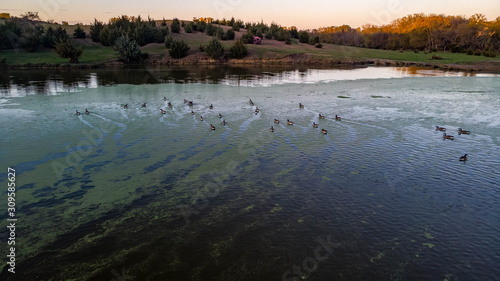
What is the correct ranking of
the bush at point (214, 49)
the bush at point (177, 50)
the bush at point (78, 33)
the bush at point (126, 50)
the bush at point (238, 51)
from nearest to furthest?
the bush at point (126, 50) → the bush at point (177, 50) → the bush at point (214, 49) → the bush at point (238, 51) → the bush at point (78, 33)

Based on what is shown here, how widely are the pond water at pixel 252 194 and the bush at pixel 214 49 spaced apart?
176 ft

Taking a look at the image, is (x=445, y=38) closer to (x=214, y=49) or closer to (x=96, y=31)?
(x=214, y=49)

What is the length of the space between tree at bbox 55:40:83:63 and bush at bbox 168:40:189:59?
67.8 feet

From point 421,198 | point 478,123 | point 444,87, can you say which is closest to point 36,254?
point 421,198

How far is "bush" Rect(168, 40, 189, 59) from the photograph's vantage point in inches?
3157

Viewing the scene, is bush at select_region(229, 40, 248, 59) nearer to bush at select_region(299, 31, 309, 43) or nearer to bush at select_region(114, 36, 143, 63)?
bush at select_region(114, 36, 143, 63)

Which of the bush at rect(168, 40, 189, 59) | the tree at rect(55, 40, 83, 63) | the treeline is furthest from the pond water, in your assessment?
the treeline

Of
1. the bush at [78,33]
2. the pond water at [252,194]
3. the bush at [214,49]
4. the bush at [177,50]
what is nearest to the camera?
the pond water at [252,194]

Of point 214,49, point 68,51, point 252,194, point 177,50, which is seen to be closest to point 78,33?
point 68,51

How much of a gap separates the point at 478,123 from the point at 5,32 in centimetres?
9618

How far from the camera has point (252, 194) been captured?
1492 cm

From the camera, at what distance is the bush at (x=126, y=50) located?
7494 centimetres

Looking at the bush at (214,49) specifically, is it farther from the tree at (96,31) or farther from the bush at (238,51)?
the tree at (96,31)

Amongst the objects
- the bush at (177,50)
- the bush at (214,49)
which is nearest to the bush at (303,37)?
the bush at (214,49)
